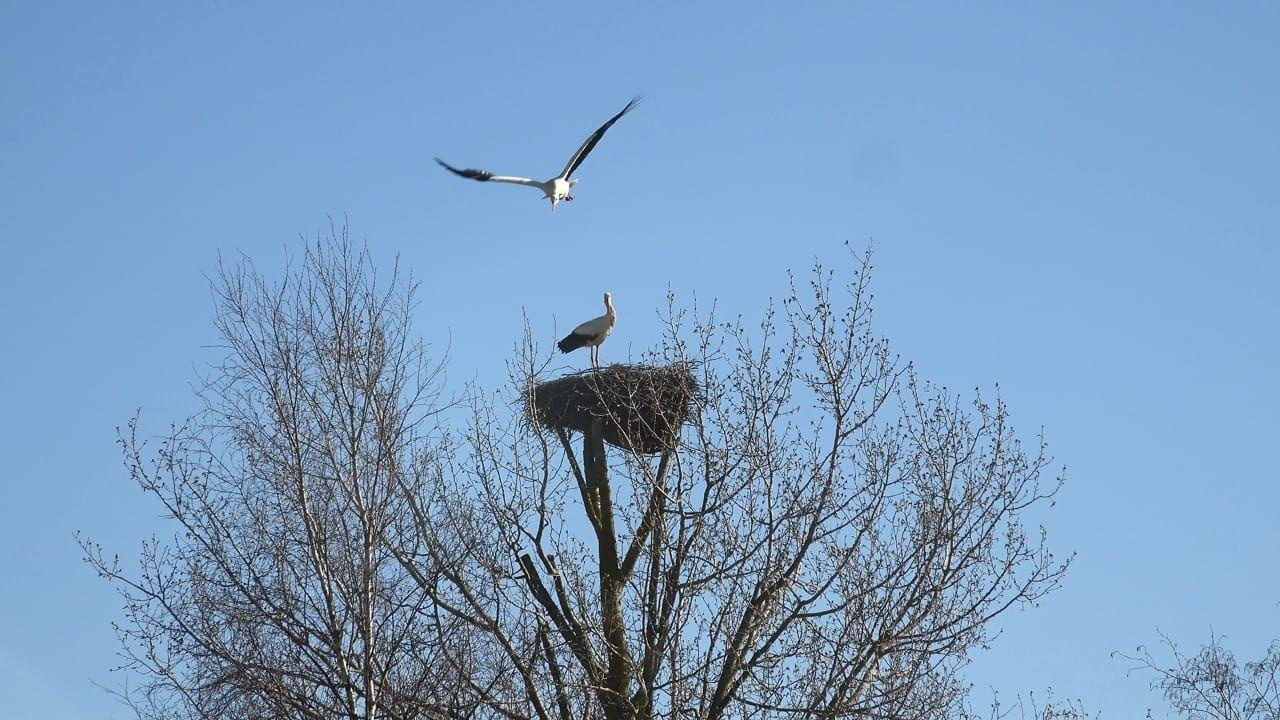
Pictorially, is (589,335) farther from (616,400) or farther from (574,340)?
(616,400)

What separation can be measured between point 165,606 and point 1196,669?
27.0 feet

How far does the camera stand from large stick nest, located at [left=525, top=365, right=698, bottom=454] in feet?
44.2

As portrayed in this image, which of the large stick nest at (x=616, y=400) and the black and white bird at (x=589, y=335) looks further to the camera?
the black and white bird at (x=589, y=335)

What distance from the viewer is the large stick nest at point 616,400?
13.5 meters

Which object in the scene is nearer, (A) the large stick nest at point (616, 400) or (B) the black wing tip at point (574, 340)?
(A) the large stick nest at point (616, 400)

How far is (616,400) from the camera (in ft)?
46.4

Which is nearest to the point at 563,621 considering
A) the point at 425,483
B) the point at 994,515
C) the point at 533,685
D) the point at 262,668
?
the point at 533,685

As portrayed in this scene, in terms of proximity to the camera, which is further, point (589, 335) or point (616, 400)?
point (589, 335)

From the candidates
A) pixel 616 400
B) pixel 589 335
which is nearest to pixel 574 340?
pixel 589 335

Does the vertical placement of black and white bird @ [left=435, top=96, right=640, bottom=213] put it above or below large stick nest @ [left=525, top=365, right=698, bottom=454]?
above

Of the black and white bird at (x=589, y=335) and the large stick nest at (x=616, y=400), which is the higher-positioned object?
the black and white bird at (x=589, y=335)

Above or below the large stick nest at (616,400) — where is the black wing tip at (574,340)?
above

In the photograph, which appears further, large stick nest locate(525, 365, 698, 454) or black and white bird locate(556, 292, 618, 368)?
black and white bird locate(556, 292, 618, 368)

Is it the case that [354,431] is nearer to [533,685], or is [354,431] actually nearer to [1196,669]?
[533,685]
